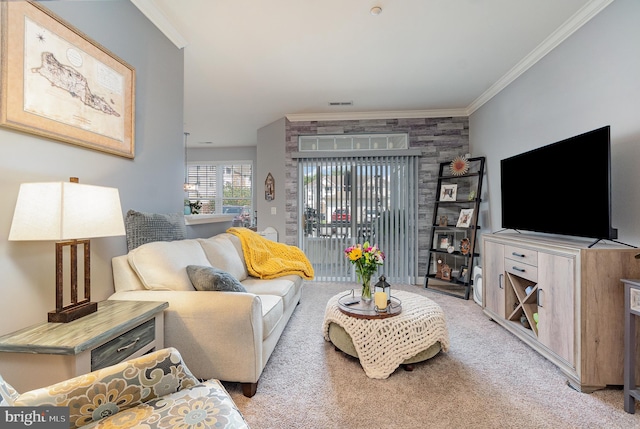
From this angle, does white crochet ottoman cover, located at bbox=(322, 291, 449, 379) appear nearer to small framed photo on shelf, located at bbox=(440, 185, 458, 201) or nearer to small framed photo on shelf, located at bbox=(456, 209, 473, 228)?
small framed photo on shelf, located at bbox=(456, 209, 473, 228)

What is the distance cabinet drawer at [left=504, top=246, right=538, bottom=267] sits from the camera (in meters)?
2.23

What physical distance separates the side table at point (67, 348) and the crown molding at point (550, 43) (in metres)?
3.54

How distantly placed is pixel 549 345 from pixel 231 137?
576 centimetres

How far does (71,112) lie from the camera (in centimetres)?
162

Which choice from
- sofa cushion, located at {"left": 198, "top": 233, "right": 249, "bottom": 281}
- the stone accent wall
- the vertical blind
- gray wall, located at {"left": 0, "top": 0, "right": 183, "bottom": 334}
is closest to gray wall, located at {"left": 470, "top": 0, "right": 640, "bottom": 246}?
the stone accent wall

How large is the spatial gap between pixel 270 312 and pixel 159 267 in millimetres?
775

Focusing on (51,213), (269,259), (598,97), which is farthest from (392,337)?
(598,97)

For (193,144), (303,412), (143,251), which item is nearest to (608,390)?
(303,412)

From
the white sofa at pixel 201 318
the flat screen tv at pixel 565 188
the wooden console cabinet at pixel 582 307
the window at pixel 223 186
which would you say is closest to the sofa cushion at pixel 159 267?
the white sofa at pixel 201 318

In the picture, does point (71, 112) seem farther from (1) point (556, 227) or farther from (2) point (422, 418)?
(1) point (556, 227)

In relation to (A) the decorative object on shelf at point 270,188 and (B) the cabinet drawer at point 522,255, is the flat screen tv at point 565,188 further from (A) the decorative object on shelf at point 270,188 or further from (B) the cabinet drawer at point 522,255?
(A) the decorative object on shelf at point 270,188

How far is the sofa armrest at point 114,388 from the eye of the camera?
84 centimetres

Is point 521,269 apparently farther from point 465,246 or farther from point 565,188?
point 465,246

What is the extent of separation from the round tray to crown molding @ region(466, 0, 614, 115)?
2.56 m
